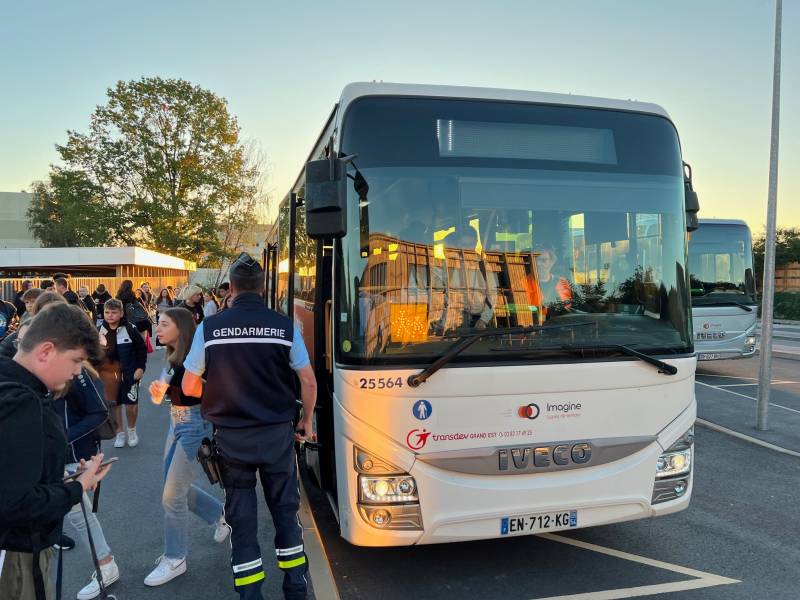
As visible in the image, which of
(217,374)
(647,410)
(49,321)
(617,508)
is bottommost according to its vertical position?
(617,508)

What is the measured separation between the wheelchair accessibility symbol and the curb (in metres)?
1.26

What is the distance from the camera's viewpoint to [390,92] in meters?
3.79

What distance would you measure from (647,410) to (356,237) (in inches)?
86.4

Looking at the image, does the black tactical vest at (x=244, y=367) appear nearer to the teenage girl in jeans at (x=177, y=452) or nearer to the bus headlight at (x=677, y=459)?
the teenage girl in jeans at (x=177, y=452)

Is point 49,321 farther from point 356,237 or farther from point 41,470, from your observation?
point 356,237

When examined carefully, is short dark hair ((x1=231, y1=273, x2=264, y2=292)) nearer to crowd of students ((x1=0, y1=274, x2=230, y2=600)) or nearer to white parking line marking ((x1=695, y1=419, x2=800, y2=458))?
crowd of students ((x1=0, y1=274, x2=230, y2=600))

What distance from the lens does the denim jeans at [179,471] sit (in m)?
3.93

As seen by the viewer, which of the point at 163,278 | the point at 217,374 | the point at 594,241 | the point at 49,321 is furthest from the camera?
the point at 163,278

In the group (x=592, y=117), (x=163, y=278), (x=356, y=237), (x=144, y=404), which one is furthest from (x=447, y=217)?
(x=163, y=278)

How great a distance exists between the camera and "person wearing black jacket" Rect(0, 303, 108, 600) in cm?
194

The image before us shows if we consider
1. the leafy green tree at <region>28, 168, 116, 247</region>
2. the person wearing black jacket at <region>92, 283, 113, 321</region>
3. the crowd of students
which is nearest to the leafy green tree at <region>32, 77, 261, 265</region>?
the leafy green tree at <region>28, 168, 116, 247</region>

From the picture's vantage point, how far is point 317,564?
403 centimetres

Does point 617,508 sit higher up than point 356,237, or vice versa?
point 356,237

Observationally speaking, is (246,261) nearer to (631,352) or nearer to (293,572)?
(293,572)
